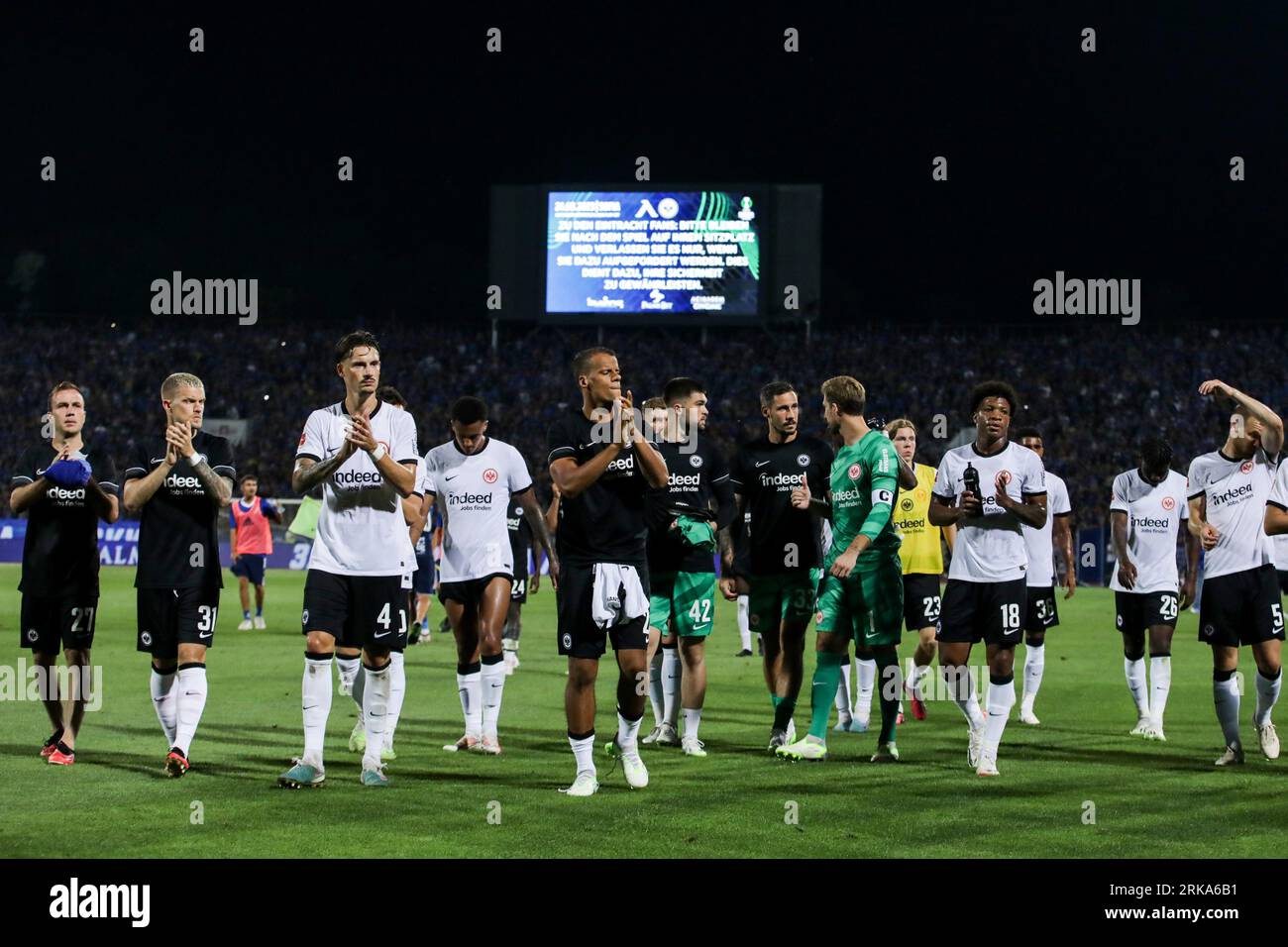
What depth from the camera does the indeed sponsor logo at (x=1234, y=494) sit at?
10562 mm

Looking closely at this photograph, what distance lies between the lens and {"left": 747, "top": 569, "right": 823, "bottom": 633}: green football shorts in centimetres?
1077

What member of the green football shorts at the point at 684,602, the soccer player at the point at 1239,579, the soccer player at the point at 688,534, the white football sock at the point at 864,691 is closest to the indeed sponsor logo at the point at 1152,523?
the soccer player at the point at 1239,579

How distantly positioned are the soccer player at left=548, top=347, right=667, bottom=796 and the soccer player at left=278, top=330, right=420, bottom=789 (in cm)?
98

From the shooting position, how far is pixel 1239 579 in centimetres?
1052

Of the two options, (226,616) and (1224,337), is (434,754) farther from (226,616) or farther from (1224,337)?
(1224,337)

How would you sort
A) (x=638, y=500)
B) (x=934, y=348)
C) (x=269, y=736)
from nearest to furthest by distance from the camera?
(x=638, y=500), (x=269, y=736), (x=934, y=348)

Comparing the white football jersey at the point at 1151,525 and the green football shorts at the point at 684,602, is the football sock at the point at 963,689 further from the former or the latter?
the white football jersey at the point at 1151,525

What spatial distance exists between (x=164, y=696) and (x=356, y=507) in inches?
79.8

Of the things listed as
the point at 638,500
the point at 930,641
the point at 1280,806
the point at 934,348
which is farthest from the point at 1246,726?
the point at 934,348

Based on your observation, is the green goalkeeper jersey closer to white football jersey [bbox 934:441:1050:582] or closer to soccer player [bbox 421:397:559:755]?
white football jersey [bbox 934:441:1050:582]

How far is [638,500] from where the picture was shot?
8.95 m

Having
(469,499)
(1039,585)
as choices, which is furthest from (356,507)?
(1039,585)

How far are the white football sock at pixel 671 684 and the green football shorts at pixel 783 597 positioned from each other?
0.74 metres

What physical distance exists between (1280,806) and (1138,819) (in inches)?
41.0
